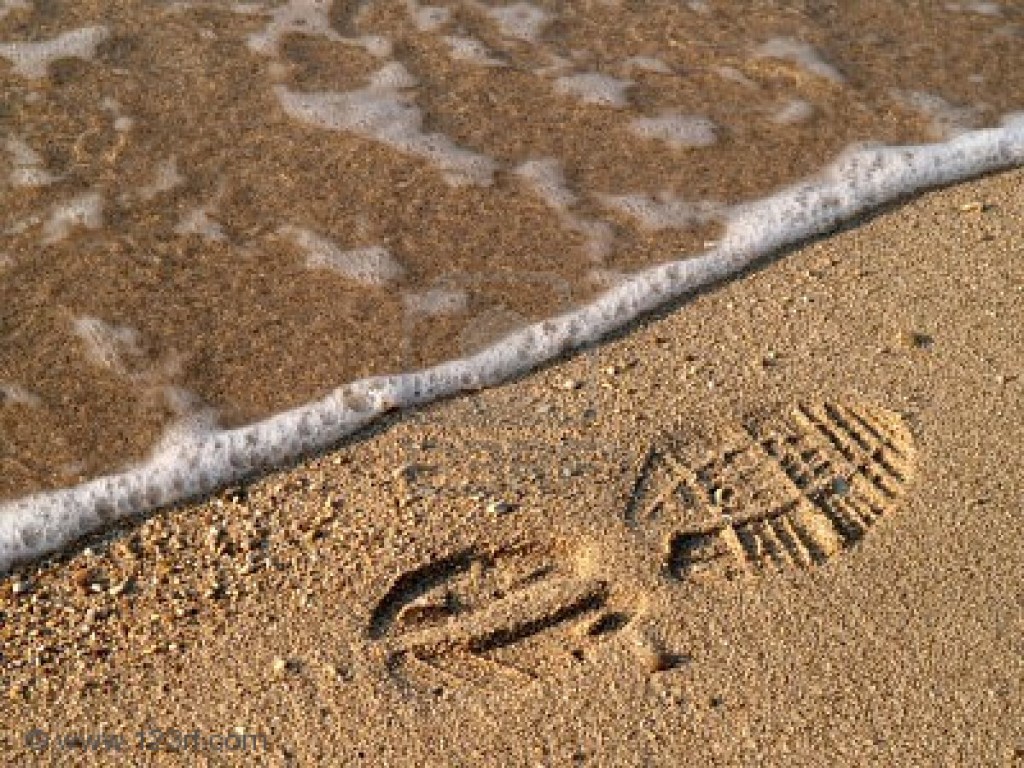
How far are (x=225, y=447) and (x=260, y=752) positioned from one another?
2.61 feet

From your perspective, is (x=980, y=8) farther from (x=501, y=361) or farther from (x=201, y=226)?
(x=201, y=226)

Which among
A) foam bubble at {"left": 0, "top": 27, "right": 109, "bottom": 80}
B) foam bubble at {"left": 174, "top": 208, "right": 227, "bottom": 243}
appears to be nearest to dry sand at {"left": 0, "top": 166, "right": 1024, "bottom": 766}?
foam bubble at {"left": 174, "top": 208, "right": 227, "bottom": 243}

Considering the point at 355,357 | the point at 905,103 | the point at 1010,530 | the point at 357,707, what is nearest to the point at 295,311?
the point at 355,357

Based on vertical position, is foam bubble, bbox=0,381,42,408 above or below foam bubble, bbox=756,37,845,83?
below

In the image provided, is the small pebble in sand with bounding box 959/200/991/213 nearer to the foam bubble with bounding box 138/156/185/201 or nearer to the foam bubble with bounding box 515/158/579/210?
the foam bubble with bounding box 515/158/579/210

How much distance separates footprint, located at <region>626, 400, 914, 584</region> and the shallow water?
63cm

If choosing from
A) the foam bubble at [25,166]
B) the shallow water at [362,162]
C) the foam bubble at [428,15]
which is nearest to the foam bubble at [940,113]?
the shallow water at [362,162]

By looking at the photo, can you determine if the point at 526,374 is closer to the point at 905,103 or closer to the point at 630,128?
the point at 630,128

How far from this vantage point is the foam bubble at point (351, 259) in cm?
329

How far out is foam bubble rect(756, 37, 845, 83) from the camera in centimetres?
407

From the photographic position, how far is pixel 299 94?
3939 mm

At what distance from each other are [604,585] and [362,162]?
165 centimetres

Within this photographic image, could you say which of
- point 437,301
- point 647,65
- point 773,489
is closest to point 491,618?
point 773,489

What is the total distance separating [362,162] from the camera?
367 centimetres
